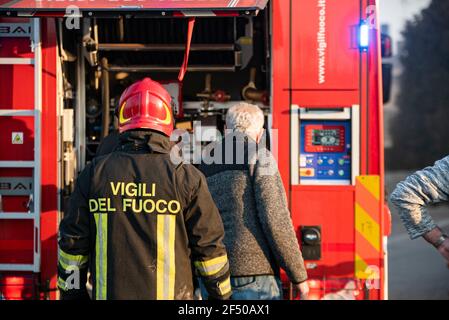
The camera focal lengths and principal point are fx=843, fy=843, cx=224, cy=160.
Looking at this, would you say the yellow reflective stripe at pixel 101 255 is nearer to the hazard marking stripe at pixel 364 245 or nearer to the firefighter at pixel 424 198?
the firefighter at pixel 424 198

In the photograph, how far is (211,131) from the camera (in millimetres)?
5762

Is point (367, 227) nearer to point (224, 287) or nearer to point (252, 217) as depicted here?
point (252, 217)

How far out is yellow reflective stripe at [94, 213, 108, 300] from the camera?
330 centimetres

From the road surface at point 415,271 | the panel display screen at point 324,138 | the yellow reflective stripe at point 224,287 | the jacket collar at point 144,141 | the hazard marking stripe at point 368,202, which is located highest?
the panel display screen at point 324,138

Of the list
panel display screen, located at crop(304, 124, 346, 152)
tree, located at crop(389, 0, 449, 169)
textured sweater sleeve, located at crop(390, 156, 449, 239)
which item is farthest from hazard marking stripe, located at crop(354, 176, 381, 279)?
tree, located at crop(389, 0, 449, 169)

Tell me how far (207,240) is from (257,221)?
33.9 inches

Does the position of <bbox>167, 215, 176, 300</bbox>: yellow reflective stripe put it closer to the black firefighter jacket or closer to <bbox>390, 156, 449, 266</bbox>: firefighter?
the black firefighter jacket

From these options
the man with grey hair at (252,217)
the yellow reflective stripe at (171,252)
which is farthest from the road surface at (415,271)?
the yellow reflective stripe at (171,252)

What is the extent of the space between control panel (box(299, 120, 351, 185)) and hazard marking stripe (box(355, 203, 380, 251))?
22cm

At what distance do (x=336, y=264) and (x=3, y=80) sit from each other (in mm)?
2233

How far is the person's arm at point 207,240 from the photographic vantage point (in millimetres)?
3346

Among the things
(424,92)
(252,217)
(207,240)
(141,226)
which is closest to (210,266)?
(207,240)
